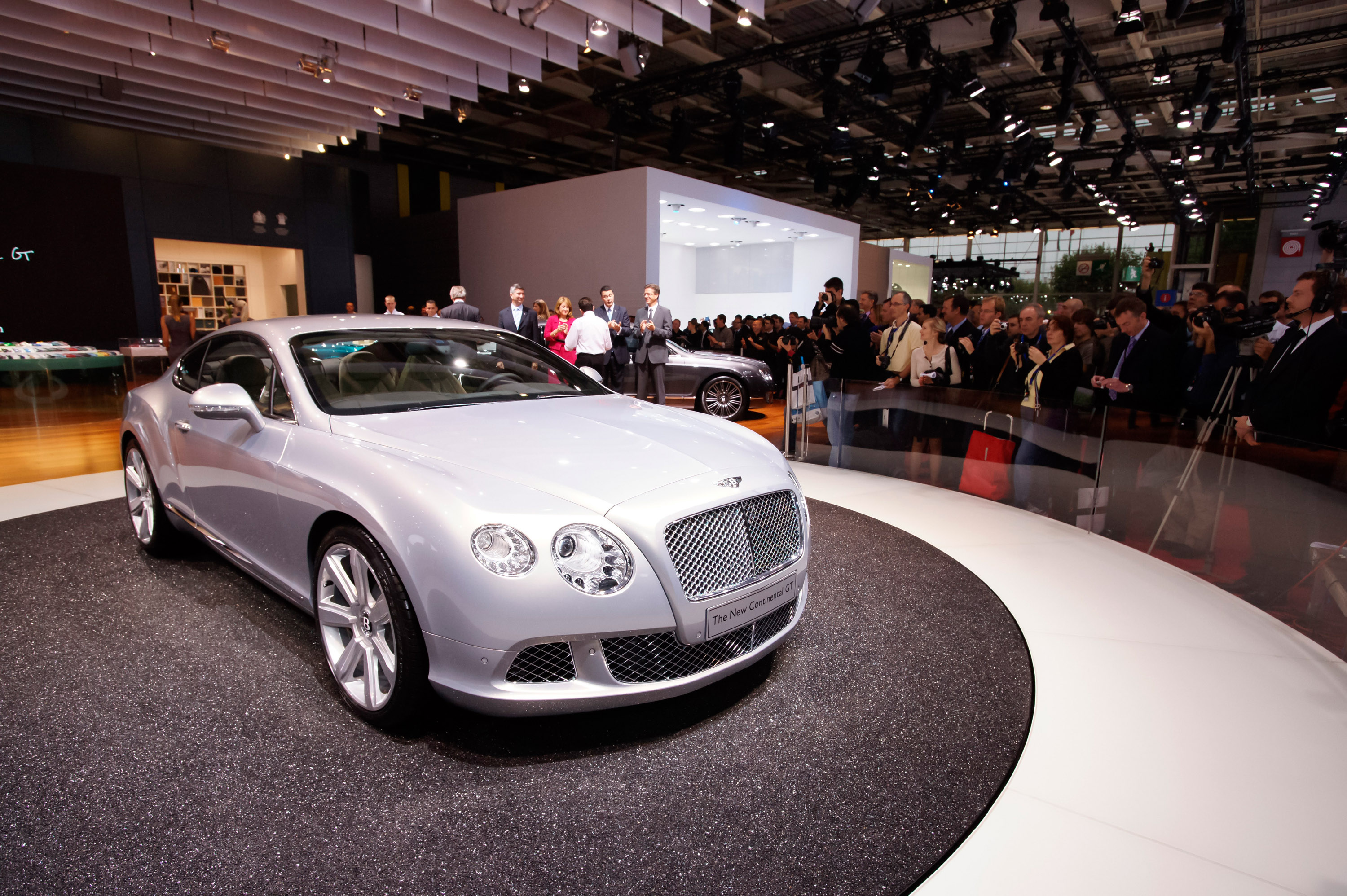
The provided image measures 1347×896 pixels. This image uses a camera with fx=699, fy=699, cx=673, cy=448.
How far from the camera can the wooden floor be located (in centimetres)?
574

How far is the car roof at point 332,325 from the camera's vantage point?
9.07 ft

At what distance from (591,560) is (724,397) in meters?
7.52

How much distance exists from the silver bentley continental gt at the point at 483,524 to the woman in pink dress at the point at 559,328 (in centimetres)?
602

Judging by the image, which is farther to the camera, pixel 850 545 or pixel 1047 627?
pixel 850 545

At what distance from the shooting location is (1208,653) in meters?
2.73

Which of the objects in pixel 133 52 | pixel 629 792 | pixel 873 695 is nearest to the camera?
pixel 629 792

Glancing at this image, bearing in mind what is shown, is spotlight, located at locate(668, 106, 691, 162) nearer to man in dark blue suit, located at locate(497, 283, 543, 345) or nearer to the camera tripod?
man in dark blue suit, located at locate(497, 283, 543, 345)

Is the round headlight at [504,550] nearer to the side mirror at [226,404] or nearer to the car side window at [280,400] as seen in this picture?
the car side window at [280,400]

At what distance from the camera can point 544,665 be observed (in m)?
1.82

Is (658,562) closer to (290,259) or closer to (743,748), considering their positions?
(743,748)

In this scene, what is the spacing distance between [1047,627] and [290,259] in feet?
52.2

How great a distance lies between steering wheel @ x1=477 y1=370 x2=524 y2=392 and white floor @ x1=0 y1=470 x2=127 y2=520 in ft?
9.85

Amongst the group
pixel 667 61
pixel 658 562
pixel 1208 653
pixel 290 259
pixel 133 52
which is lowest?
pixel 1208 653

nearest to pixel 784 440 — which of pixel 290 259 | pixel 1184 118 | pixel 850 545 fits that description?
pixel 850 545
